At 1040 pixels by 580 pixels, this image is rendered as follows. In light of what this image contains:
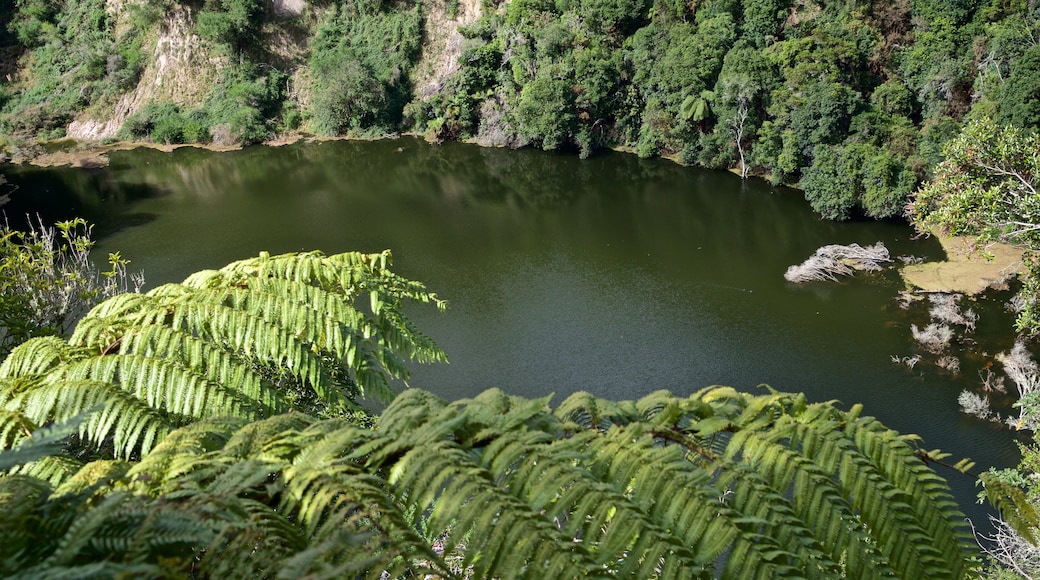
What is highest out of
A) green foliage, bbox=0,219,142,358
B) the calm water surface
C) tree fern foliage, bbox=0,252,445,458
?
Answer: tree fern foliage, bbox=0,252,445,458

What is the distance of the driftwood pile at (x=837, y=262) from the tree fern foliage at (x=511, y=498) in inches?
635

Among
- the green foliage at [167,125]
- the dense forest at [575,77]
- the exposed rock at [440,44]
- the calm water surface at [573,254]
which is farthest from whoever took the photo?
the green foliage at [167,125]

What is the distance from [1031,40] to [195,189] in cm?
2529

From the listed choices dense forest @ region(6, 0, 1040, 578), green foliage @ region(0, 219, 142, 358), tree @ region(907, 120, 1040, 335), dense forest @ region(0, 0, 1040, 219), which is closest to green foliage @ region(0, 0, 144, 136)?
dense forest @ region(0, 0, 1040, 219)

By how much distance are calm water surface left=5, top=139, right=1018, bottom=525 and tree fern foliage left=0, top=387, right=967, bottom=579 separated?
1060 centimetres

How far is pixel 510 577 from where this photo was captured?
1.49m

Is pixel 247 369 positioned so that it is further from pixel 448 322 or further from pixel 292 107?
pixel 292 107

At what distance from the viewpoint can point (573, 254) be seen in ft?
62.6

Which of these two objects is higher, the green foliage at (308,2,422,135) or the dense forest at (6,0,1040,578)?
the green foliage at (308,2,422,135)

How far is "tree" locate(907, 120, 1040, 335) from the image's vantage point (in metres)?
8.55

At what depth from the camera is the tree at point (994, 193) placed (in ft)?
28.1

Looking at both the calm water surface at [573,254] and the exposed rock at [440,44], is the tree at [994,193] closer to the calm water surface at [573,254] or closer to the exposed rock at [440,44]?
the calm water surface at [573,254]

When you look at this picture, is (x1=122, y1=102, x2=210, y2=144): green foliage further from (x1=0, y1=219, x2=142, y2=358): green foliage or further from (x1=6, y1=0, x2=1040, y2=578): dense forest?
(x1=6, y1=0, x2=1040, y2=578): dense forest

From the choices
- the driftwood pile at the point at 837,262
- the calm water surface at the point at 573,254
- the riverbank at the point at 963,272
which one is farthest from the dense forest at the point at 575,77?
the riverbank at the point at 963,272
